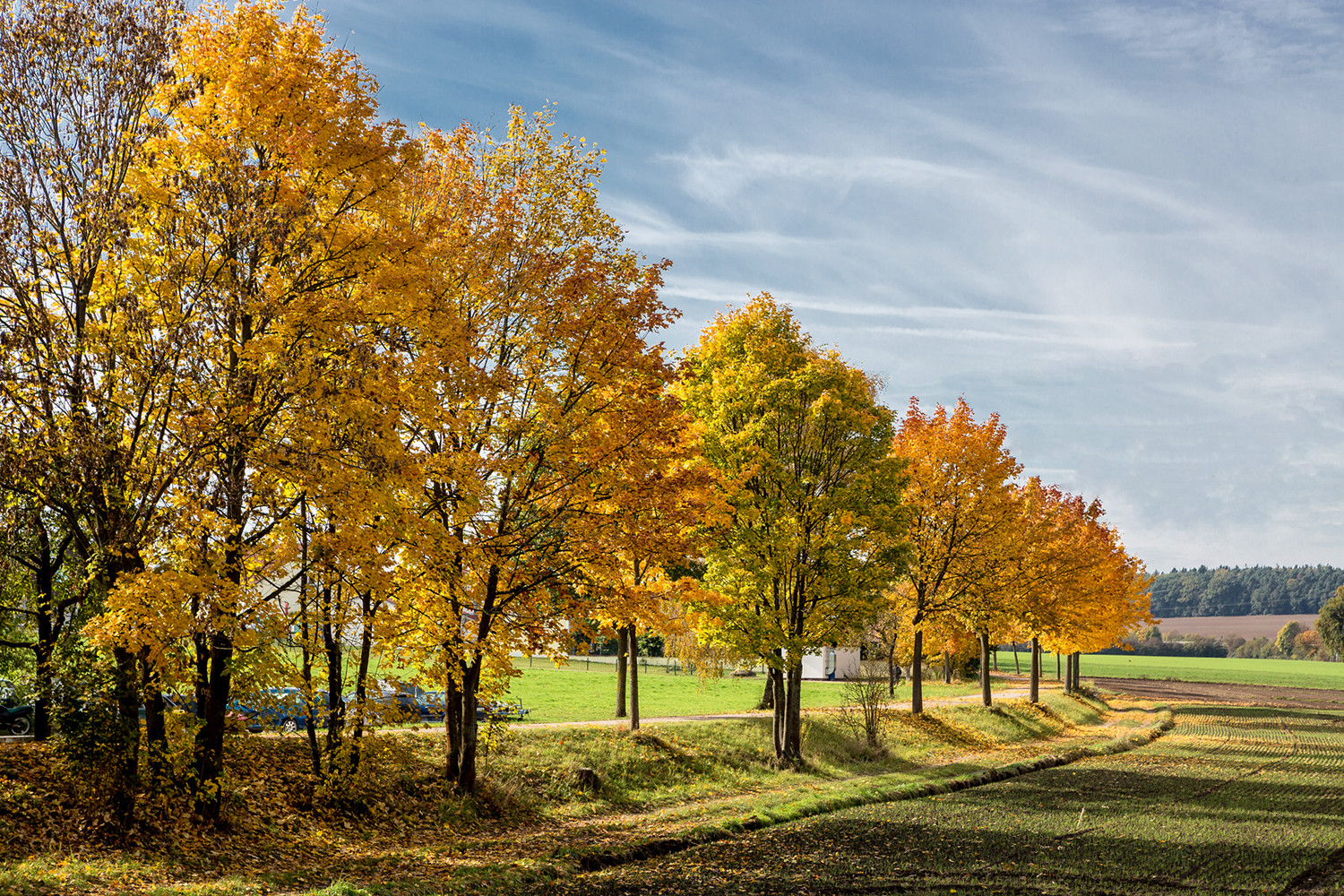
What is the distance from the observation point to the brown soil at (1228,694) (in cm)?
6650

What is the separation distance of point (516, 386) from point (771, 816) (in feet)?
34.5

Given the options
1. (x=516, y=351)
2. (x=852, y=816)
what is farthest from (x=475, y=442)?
(x=852, y=816)

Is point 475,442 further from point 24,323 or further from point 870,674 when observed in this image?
point 870,674

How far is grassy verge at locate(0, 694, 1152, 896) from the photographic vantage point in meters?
13.2

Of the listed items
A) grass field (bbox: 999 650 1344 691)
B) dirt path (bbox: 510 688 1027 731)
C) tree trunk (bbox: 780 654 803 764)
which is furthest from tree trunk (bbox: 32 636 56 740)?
grass field (bbox: 999 650 1344 691)

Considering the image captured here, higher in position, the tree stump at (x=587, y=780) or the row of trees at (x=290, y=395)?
the row of trees at (x=290, y=395)

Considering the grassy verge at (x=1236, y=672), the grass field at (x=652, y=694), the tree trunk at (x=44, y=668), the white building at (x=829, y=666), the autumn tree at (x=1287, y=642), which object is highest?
the tree trunk at (x=44, y=668)

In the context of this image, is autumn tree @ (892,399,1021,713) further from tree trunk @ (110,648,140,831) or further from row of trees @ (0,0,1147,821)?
tree trunk @ (110,648,140,831)

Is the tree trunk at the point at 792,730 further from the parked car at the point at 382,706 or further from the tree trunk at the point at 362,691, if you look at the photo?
the tree trunk at the point at 362,691

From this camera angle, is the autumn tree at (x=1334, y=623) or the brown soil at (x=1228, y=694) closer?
the brown soil at (x=1228, y=694)

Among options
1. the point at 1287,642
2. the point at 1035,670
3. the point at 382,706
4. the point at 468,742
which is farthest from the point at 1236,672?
the point at 382,706

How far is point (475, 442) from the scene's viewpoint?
18.1 m

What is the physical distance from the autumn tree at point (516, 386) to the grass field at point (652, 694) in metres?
10.8

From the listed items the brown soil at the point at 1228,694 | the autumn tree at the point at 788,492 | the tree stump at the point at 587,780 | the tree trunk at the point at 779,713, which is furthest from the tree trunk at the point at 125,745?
the brown soil at the point at 1228,694
